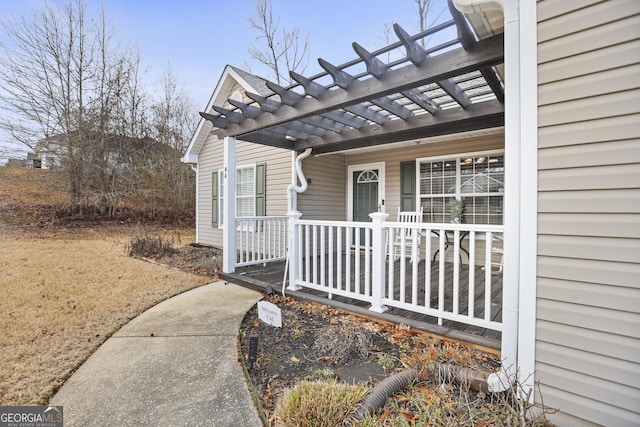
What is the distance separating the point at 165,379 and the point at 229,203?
9.95 ft

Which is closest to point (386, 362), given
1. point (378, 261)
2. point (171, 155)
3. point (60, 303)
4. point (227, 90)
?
point (378, 261)

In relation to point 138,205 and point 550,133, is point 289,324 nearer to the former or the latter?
point 550,133

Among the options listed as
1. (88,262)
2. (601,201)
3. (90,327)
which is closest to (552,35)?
(601,201)

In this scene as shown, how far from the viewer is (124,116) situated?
12.0 m

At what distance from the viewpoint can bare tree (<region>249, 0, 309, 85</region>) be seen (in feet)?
39.1

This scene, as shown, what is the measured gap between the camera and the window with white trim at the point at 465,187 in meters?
4.90

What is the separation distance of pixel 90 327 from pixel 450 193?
18.2 feet

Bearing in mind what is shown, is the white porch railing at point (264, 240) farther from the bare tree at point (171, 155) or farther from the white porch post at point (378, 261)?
the bare tree at point (171, 155)

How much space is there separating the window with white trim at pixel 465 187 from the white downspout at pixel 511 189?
136 inches

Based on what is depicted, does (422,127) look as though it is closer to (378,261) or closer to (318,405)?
(378,261)

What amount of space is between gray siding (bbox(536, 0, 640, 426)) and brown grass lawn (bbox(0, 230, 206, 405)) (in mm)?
3195
